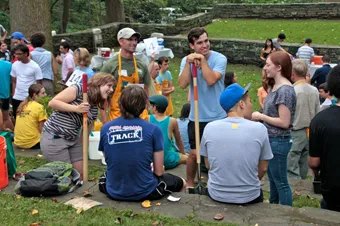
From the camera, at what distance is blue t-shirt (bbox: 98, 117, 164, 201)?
469 cm

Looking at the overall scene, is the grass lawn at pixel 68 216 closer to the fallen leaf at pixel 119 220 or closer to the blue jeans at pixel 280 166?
the fallen leaf at pixel 119 220

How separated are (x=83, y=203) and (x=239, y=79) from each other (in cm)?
1151

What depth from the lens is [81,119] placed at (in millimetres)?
5891

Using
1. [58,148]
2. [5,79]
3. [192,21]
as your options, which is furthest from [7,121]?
[192,21]

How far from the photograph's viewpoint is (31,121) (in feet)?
26.3

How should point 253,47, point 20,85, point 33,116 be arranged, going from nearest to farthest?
1. point 33,116
2. point 20,85
3. point 253,47

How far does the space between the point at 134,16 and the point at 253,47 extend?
1532 centimetres

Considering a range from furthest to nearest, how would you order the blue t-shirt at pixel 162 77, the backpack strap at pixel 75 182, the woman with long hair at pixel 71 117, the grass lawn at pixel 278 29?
the grass lawn at pixel 278 29, the blue t-shirt at pixel 162 77, the woman with long hair at pixel 71 117, the backpack strap at pixel 75 182

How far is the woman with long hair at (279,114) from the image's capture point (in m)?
4.82

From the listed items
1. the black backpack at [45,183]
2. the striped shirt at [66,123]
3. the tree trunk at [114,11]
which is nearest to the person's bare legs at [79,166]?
the striped shirt at [66,123]

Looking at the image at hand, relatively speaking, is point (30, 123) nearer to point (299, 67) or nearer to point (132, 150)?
point (132, 150)

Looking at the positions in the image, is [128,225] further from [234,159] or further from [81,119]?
[81,119]

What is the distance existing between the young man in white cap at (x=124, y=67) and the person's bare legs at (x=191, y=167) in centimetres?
77

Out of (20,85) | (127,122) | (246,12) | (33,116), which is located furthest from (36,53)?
(246,12)
